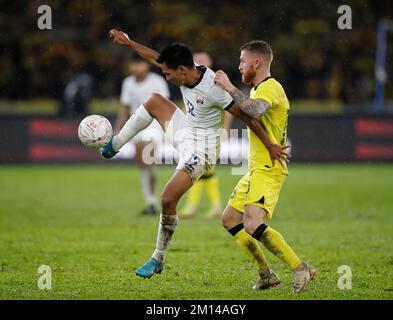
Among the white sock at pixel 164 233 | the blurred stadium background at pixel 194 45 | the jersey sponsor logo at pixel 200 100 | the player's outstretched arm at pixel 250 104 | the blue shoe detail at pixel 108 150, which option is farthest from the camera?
the blurred stadium background at pixel 194 45

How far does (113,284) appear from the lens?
7.53 meters

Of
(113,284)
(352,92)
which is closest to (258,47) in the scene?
(113,284)

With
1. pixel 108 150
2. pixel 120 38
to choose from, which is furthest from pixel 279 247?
pixel 120 38

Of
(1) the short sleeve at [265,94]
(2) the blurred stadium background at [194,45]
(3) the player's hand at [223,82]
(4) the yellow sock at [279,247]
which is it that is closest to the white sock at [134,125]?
(3) the player's hand at [223,82]

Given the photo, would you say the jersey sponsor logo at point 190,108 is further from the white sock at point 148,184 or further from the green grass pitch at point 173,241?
the white sock at point 148,184

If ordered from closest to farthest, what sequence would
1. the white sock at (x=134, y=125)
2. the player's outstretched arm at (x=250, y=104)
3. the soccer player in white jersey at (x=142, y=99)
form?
the player's outstretched arm at (x=250, y=104), the white sock at (x=134, y=125), the soccer player in white jersey at (x=142, y=99)

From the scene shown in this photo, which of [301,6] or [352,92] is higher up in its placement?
[301,6]

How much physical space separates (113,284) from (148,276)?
34 cm

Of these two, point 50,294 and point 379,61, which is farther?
point 379,61

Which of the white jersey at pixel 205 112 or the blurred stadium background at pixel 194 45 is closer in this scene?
the white jersey at pixel 205 112

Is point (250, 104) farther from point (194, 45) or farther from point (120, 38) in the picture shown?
point (194, 45)

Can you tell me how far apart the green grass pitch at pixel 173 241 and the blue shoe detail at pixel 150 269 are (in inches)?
3.7

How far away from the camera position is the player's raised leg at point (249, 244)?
7457mm
